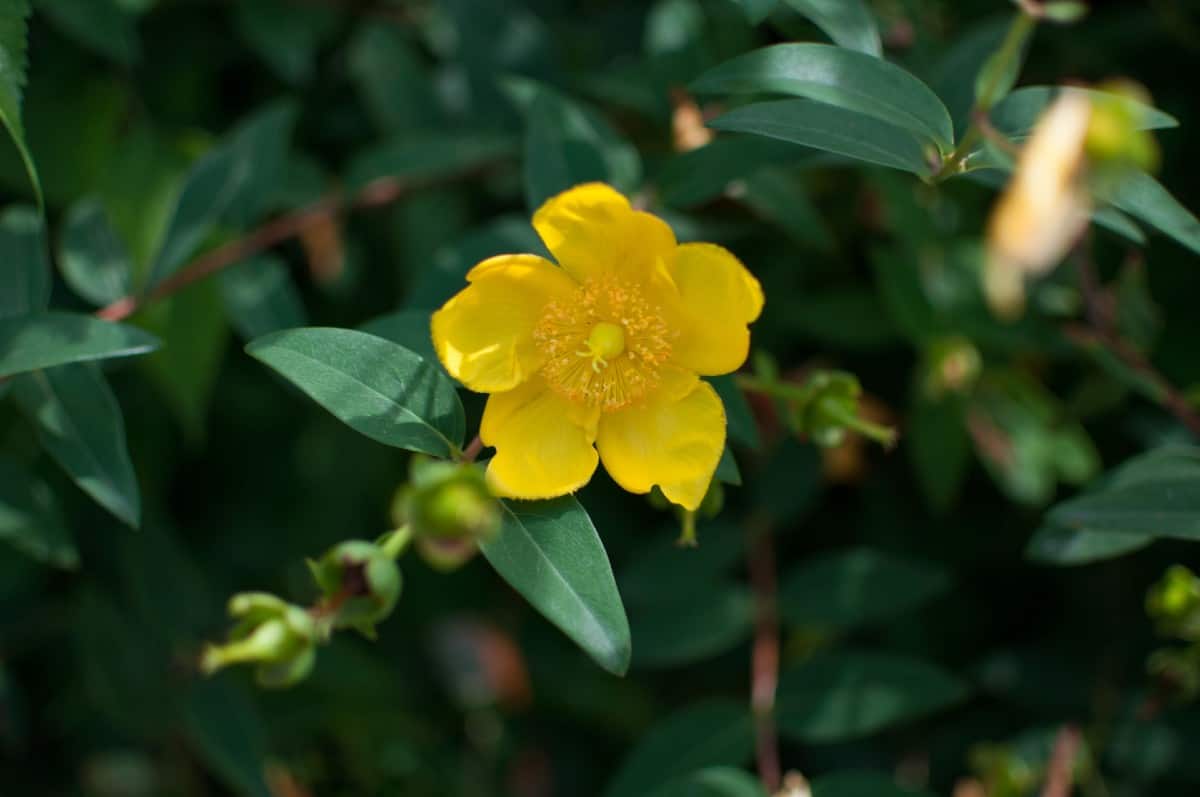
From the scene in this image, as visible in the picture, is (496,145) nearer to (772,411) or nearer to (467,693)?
(772,411)

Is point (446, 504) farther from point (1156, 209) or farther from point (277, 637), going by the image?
point (1156, 209)

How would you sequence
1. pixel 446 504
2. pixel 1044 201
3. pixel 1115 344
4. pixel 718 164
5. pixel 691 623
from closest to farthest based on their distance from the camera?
pixel 1044 201
pixel 446 504
pixel 718 164
pixel 1115 344
pixel 691 623

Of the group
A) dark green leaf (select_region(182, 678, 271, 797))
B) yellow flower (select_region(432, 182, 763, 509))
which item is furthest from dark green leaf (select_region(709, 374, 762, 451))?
dark green leaf (select_region(182, 678, 271, 797))

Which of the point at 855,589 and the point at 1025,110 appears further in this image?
the point at 855,589

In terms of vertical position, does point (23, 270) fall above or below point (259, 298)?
above

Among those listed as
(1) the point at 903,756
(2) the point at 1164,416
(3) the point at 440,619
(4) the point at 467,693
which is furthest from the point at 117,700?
(2) the point at 1164,416

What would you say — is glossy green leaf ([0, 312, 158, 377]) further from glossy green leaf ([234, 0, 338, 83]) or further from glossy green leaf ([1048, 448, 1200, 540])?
glossy green leaf ([1048, 448, 1200, 540])

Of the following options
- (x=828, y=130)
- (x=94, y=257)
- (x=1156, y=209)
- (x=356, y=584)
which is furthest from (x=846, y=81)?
(x=94, y=257)

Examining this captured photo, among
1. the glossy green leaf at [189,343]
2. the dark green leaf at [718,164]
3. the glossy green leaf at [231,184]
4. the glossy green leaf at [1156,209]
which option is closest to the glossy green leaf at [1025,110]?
the glossy green leaf at [1156,209]
